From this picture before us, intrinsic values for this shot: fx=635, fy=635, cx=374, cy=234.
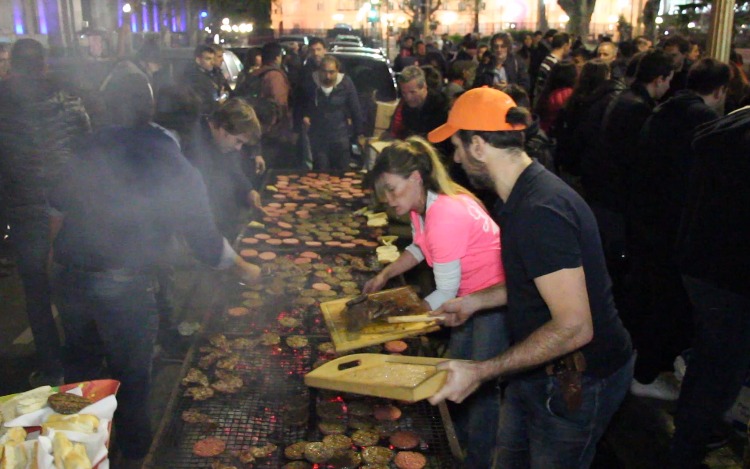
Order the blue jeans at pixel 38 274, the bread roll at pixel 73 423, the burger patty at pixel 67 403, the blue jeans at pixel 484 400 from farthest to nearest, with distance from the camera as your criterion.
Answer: the blue jeans at pixel 38 274 < the blue jeans at pixel 484 400 < the burger patty at pixel 67 403 < the bread roll at pixel 73 423

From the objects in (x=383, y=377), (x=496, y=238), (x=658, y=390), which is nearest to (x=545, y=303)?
(x=383, y=377)

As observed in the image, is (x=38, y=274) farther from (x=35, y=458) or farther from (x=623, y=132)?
(x=623, y=132)

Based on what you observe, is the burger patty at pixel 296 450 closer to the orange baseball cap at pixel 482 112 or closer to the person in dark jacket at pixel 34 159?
the orange baseball cap at pixel 482 112

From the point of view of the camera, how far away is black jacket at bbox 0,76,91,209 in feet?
13.3

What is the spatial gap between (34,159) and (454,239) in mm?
2795

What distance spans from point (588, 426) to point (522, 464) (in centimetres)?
50

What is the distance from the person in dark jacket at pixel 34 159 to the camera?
407 cm

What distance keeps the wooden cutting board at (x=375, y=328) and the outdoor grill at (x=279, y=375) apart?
260 mm

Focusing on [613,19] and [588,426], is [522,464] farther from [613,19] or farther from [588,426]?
[613,19]

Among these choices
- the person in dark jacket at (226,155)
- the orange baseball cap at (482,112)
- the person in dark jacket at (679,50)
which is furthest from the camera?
the person in dark jacket at (679,50)

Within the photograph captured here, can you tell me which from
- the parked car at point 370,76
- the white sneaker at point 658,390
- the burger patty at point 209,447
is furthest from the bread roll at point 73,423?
the parked car at point 370,76

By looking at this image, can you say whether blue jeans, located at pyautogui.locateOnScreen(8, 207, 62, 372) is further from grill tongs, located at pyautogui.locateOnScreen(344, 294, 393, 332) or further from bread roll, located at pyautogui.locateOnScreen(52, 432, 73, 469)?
bread roll, located at pyautogui.locateOnScreen(52, 432, 73, 469)

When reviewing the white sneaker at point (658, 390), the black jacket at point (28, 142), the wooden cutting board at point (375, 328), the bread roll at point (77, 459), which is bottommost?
the white sneaker at point (658, 390)

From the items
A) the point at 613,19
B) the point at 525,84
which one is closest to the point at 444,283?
the point at 525,84
